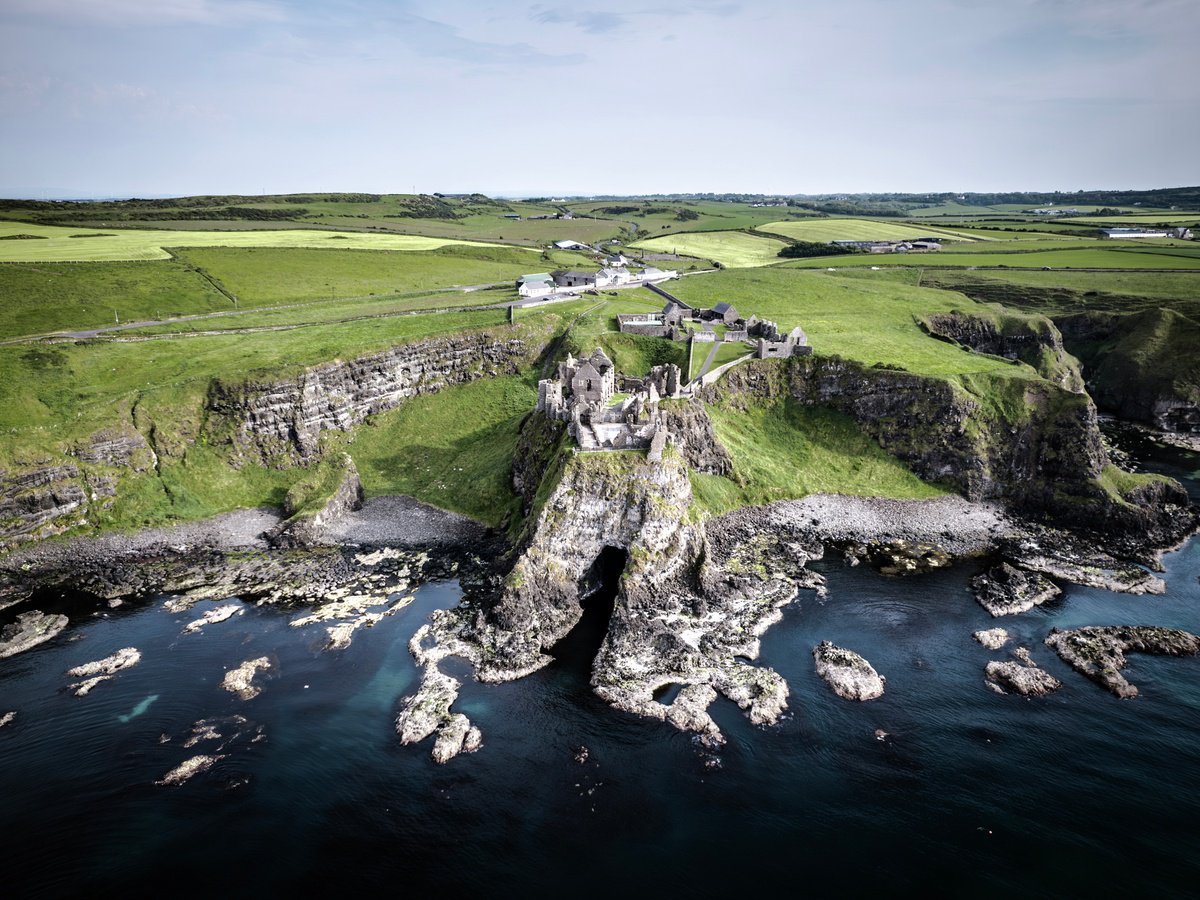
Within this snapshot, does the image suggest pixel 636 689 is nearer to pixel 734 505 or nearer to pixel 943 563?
pixel 734 505

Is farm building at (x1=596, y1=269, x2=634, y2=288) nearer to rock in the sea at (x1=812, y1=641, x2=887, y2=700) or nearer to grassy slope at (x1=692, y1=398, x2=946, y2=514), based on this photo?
grassy slope at (x1=692, y1=398, x2=946, y2=514)

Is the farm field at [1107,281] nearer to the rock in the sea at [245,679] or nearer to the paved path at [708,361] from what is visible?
the paved path at [708,361]

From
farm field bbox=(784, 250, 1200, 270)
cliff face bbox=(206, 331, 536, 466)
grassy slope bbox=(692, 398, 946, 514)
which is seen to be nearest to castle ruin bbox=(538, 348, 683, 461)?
grassy slope bbox=(692, 398, 946, 514)

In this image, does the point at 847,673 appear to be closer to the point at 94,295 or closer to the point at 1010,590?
the point at 1010,590

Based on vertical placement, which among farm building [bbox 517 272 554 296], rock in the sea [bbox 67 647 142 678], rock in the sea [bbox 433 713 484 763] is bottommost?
rock in the sea [bbox 433 713 484 763]

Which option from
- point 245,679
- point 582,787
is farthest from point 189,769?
point 582,787

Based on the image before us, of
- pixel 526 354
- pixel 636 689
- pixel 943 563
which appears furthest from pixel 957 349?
pixel 636 689
